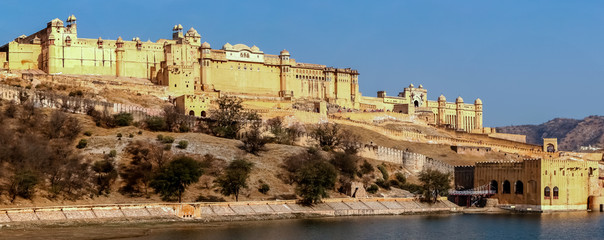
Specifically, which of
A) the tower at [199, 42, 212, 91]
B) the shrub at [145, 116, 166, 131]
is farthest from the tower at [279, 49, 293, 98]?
the shrub at [145, 116, 166, 131]

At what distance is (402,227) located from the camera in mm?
54594

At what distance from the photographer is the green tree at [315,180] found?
196 ft

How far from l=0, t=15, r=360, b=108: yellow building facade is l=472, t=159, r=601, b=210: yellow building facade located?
3109cm

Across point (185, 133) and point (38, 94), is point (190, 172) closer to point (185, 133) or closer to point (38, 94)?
point (185, 133)

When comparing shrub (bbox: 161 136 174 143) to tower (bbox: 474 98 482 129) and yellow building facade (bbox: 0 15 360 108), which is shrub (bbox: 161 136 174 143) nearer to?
yellow building facade (bbox: 0 15 360 108)

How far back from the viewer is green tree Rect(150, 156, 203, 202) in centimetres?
5650

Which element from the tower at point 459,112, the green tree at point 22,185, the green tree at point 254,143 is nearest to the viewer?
the green tree at point 22,185

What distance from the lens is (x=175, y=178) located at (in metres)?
56.5

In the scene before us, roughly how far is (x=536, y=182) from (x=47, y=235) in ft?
112

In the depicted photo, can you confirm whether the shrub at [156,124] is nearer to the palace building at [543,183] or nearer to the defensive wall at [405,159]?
the defensive wall at [405,159]

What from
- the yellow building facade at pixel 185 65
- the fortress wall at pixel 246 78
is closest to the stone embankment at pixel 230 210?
the yellow building facade at pixel 185 65

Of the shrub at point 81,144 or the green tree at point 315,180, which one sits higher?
the shrub at point 81,144

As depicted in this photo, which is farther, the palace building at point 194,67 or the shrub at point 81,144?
the palace building at point 194,67

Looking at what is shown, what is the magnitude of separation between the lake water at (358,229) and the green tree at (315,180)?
237 cm
